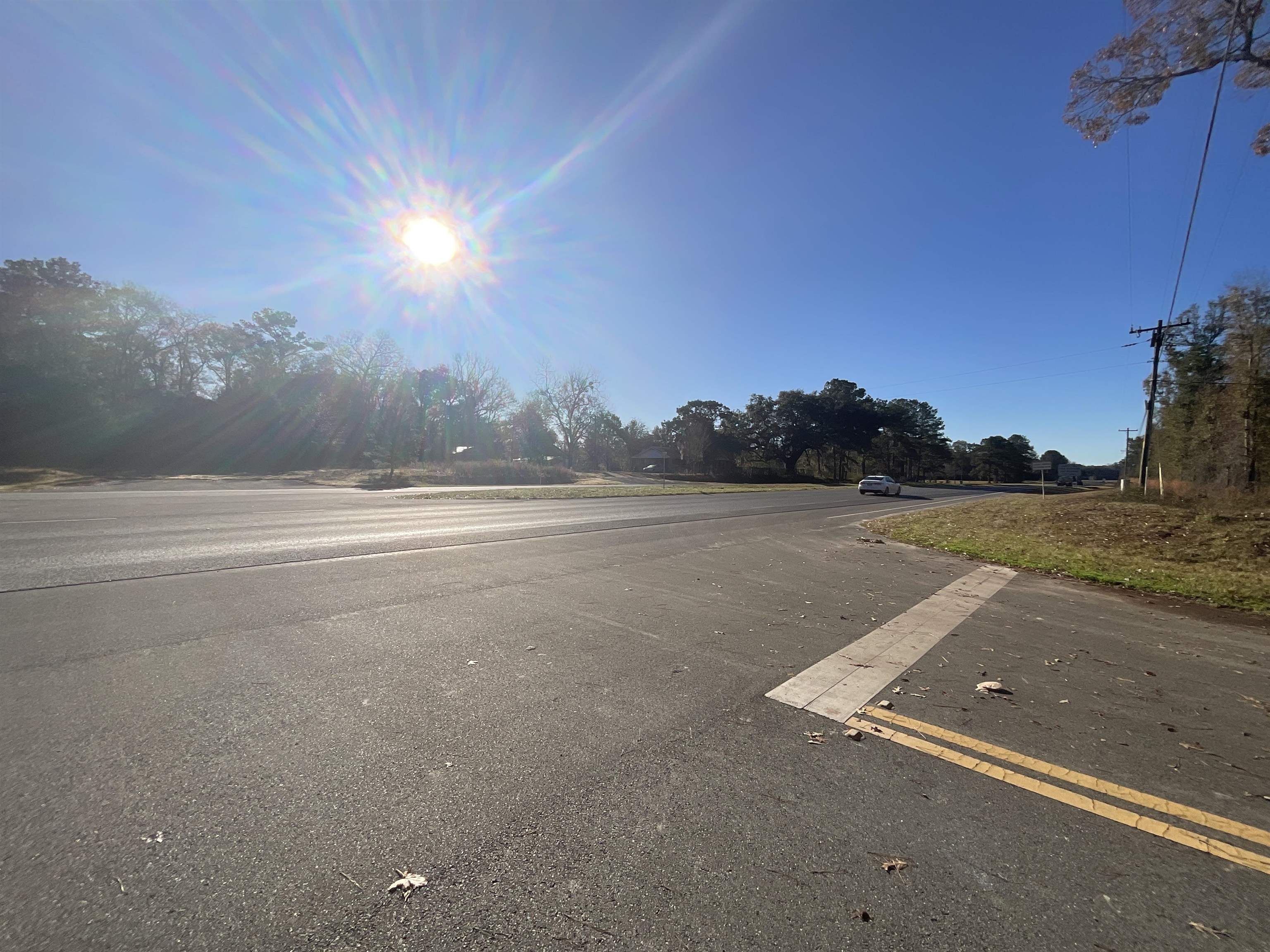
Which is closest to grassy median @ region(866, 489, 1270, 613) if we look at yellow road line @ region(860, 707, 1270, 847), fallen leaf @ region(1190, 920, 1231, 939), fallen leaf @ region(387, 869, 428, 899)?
yellow road line @ region(860, 707, 1270, 847)

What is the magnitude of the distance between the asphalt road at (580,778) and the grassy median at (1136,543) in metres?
2.71

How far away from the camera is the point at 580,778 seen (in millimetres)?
2520

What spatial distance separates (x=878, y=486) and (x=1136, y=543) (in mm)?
23253

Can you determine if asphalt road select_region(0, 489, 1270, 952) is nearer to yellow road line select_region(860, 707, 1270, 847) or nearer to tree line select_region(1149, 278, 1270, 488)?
yellow road line select_region(860, 707, 1270, 847)

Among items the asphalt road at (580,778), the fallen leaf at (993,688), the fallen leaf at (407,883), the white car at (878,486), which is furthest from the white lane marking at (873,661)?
A: the white car at (878,486)

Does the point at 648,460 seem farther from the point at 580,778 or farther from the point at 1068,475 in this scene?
the point at 580,778

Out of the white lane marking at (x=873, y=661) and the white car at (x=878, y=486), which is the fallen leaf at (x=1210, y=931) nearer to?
the white lane marking at (x=873, y=661)

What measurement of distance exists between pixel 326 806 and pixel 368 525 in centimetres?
1076

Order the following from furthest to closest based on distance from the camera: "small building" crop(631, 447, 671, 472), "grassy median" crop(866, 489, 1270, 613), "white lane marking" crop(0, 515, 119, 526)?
"small building" crop(631, 447, 671, 472)
"white lane marking" crop(0, 515, 119, 526)
"grassy median" crop(866, 489, 1270, 613)

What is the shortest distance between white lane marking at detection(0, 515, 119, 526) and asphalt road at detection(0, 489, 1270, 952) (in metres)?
6.74

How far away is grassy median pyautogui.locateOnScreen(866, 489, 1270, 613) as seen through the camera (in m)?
7.80

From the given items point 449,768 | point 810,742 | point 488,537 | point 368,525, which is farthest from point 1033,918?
point 368,525

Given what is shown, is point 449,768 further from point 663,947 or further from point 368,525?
point 368,525

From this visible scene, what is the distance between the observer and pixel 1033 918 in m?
1.80
